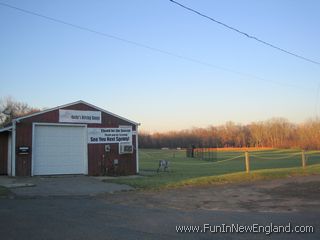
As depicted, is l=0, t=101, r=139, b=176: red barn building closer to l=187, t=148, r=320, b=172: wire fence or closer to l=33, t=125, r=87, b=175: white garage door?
l=33, t=125, r=87, b=175: white garage door

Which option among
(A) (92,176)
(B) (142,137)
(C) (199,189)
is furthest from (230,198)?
(B) (142,137)

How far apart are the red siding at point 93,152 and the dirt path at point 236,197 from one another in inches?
340

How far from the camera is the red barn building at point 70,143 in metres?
22.3

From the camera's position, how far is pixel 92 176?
23.9 m

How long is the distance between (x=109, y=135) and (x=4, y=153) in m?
6.08

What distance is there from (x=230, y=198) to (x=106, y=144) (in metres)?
12.4

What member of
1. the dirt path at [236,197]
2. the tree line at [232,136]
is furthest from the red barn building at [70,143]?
the tree line at [232,136]

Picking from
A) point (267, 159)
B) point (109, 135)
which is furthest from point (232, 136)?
point (109, 135)

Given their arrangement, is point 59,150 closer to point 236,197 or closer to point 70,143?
point 70,143

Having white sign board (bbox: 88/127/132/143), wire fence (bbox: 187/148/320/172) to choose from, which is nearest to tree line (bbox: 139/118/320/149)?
wire fence (bbox: 187/148/320/172)

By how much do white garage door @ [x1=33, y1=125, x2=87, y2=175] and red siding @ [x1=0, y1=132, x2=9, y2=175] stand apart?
260 cm

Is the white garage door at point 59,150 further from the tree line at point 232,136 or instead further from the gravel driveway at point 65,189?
the tree line at point 232,136

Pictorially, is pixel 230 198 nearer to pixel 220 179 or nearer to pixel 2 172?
pixel 220 179

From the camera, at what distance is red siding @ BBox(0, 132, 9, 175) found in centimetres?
2425
